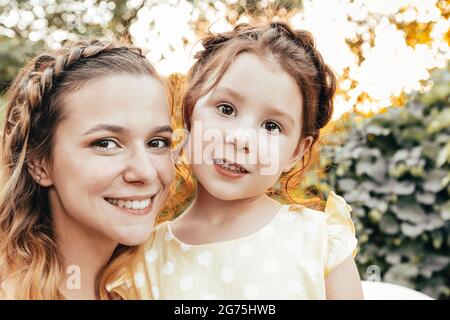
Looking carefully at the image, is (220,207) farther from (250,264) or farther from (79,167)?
(79,167)

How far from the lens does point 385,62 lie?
8.75 ft

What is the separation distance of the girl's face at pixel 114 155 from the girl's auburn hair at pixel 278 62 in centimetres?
13

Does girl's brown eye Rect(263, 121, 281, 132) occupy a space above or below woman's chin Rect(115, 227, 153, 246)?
above

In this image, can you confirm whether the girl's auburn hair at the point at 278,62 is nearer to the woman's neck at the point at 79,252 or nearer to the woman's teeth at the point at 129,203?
the woman's teeth at the point at 129,203

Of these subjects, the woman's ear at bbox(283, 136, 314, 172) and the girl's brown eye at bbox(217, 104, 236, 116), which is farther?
the woman's ear at bbox(283, 136, 314, 172)

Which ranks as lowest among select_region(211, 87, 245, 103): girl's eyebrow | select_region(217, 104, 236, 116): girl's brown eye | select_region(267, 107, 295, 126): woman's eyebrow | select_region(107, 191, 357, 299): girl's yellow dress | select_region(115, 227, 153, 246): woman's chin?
select_region(107, 191, 357, 299): girl's yellow dress

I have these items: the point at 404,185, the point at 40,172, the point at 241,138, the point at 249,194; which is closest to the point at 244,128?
the point at 241,138

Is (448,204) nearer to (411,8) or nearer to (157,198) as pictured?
(411,8)

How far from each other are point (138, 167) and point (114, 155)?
55 mm

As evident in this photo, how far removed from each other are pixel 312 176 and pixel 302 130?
1320 mm

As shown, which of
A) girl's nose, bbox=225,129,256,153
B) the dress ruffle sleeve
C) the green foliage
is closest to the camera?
girl's nose, bbox=225,129,256,153

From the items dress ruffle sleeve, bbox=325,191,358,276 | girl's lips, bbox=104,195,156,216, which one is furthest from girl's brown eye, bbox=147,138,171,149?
dress ruffle sleeve, bbox=325,191,358,276

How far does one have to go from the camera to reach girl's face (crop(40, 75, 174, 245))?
3.71ft

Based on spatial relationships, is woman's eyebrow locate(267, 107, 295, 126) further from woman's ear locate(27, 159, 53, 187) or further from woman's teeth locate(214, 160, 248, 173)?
woman's ear locate(27, 159, 53, 187)
